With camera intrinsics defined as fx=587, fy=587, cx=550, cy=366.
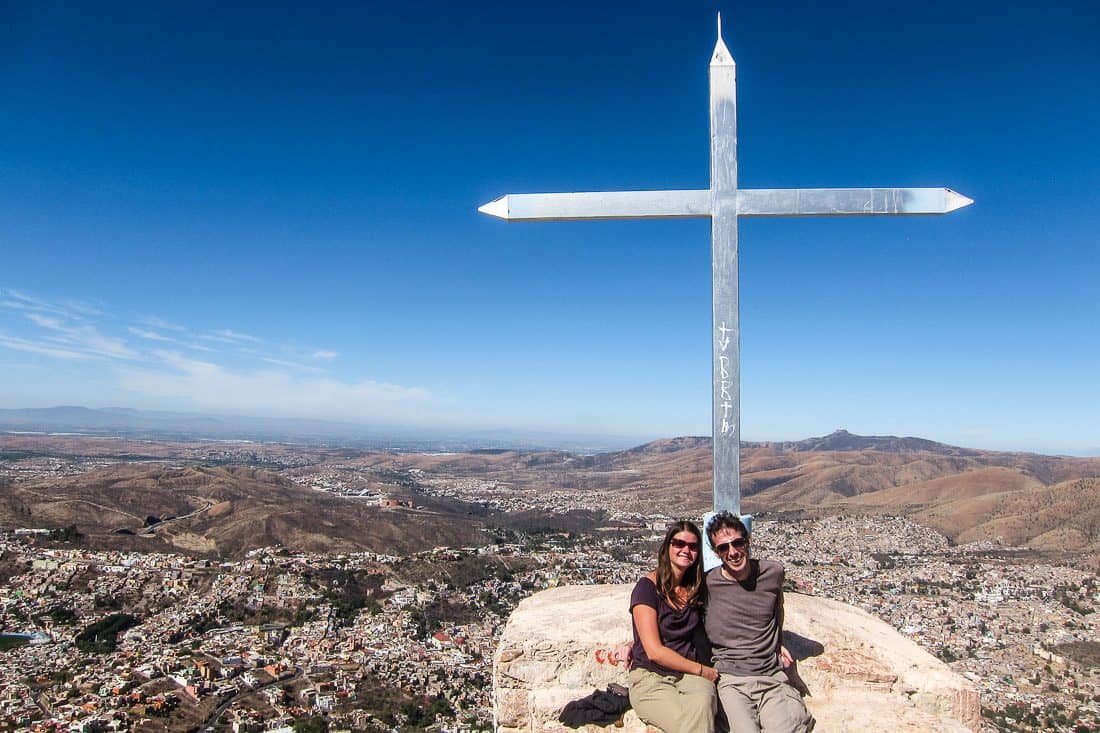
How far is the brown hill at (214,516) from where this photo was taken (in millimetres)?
43469

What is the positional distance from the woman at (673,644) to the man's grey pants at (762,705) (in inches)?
4.4

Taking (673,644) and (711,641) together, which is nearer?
(673,644)

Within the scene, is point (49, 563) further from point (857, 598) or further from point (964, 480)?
point (964, 480)

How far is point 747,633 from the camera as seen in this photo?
3.44 metres

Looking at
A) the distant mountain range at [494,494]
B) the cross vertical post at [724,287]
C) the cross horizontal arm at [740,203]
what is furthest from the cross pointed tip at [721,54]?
the distant mountain range at [494,494]

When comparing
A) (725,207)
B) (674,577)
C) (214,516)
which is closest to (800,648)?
(674,577)

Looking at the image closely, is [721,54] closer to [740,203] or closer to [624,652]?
[740,203]

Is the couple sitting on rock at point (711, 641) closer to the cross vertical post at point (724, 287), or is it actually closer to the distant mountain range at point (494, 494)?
the cross vertical post at point (724, 287)

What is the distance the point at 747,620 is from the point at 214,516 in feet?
190

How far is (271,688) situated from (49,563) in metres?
22.8

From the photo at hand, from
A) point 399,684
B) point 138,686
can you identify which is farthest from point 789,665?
point 138,686

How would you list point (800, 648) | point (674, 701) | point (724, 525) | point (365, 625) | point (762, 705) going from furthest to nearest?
point (365, 625) → point (800, 648) → point (724, 525) → point (762, 705) → point (674, 701)

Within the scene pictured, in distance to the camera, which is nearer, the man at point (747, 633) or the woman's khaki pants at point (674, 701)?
the woman's khaki pants at point (674, 701)

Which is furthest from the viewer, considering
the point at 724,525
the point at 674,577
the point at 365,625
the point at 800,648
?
the point at 365,625
